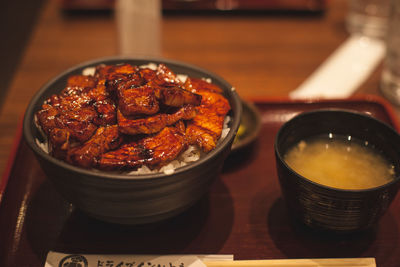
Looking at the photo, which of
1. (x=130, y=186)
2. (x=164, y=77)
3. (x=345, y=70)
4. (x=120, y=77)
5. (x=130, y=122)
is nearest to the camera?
Result: (x=130, y=186)

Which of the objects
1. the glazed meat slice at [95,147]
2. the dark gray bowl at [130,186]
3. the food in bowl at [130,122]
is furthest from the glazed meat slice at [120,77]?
the dark gray bowl at [130,186]

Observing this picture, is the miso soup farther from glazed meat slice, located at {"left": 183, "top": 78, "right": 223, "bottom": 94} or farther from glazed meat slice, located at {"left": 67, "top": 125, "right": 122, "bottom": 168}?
glazed meat slice, located at {"left": 67, "top": 125, "right": 122, "bottom": 168}

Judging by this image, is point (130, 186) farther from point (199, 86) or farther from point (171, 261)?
point (199, 86)

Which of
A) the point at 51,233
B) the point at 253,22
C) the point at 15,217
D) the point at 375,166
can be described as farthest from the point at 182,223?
the point at 253,22

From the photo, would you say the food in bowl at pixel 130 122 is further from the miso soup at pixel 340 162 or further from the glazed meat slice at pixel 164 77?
the miso soup at pixel 340 162

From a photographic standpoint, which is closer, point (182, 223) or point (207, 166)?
point (207, 166)

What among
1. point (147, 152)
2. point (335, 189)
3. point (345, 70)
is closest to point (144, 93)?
point (147, 152)

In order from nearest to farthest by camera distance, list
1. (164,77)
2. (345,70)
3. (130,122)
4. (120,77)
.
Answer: (130,122), (120,77), (164,77), (345,70)

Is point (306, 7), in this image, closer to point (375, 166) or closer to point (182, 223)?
point (375, 166)
